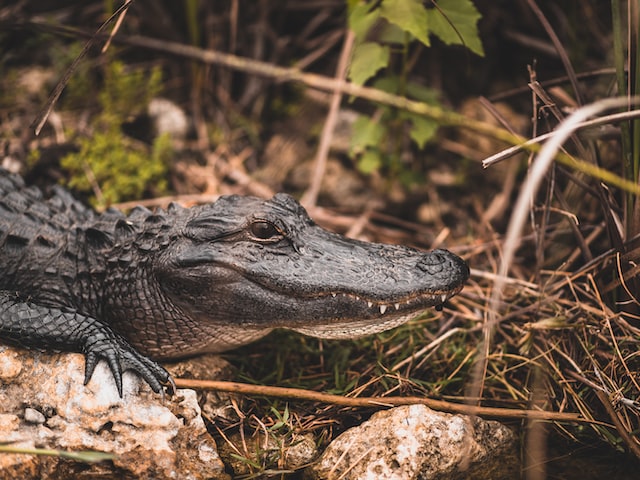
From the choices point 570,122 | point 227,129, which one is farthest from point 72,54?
point 570,122

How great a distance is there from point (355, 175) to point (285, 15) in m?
1.49

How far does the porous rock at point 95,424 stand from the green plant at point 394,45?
6.08 feet

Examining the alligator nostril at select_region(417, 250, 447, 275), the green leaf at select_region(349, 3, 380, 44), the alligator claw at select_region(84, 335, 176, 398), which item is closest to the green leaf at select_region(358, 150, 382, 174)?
the green leaf at select_region(349, 3, 380, 44)

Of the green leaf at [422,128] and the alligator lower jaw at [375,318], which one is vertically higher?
the green leaf at [422,128]

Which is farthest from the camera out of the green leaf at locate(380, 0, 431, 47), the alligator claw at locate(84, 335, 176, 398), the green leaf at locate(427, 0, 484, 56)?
the green leaf at locate(427, 0, 484, 56)

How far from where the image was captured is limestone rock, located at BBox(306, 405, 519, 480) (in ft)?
7.62

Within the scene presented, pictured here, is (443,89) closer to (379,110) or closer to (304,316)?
(379,110)

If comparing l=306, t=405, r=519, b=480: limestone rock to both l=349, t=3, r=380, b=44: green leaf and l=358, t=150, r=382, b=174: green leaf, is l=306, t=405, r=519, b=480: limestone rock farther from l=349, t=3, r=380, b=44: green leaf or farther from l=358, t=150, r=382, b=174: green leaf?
l=349, t=3, r=380, b=44: green leaf

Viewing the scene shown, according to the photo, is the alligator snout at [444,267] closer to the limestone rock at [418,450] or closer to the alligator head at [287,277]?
the alligator head at [287,277]

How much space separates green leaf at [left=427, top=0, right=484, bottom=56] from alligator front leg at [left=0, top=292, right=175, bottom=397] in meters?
2.08

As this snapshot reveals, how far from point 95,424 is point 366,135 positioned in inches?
89.6

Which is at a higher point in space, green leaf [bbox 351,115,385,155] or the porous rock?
green leaf [bbox 351,115,385,155]

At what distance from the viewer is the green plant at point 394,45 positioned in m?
3.07

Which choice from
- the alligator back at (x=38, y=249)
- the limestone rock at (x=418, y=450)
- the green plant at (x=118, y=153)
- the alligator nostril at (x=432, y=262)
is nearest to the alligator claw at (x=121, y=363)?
the alligator back at (x=38, y=249)
